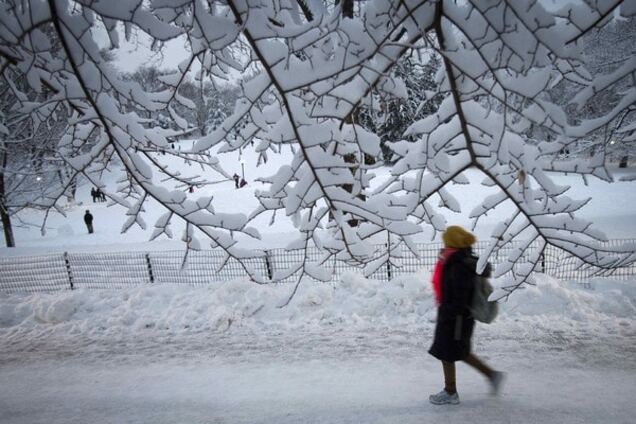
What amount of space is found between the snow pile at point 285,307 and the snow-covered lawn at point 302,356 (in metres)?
0.03

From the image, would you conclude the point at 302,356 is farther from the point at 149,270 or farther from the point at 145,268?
the point at 145,268

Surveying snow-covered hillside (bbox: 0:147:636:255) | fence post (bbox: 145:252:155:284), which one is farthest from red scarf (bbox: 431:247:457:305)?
fence post (bbox: 145:252:155:284)

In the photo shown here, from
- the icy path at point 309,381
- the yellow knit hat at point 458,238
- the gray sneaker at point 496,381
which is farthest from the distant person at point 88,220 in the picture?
the gray sneaker at point 496,381

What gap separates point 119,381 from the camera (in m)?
4.85

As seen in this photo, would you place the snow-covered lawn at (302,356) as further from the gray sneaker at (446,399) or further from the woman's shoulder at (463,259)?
the woman's shoulder at (463,259)

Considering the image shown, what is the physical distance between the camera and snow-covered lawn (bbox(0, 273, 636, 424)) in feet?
12.7

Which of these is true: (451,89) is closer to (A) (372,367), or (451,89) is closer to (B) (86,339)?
(A) (372,367)

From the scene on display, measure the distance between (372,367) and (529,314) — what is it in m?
2.95

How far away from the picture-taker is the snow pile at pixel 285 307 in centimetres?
577

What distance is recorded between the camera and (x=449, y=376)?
12.1 ft

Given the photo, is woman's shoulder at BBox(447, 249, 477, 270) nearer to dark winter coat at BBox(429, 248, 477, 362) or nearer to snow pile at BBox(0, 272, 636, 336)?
dark winter coat at BBox(429, 248, 477, 362)

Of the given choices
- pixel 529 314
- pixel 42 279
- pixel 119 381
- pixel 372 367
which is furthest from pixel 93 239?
pixel 529 314

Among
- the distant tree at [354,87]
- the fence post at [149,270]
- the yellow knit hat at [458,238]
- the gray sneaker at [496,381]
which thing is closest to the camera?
the distant tree at [354,87]

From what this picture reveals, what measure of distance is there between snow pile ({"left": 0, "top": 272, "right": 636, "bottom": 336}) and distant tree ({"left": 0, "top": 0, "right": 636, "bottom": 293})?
376 cm
